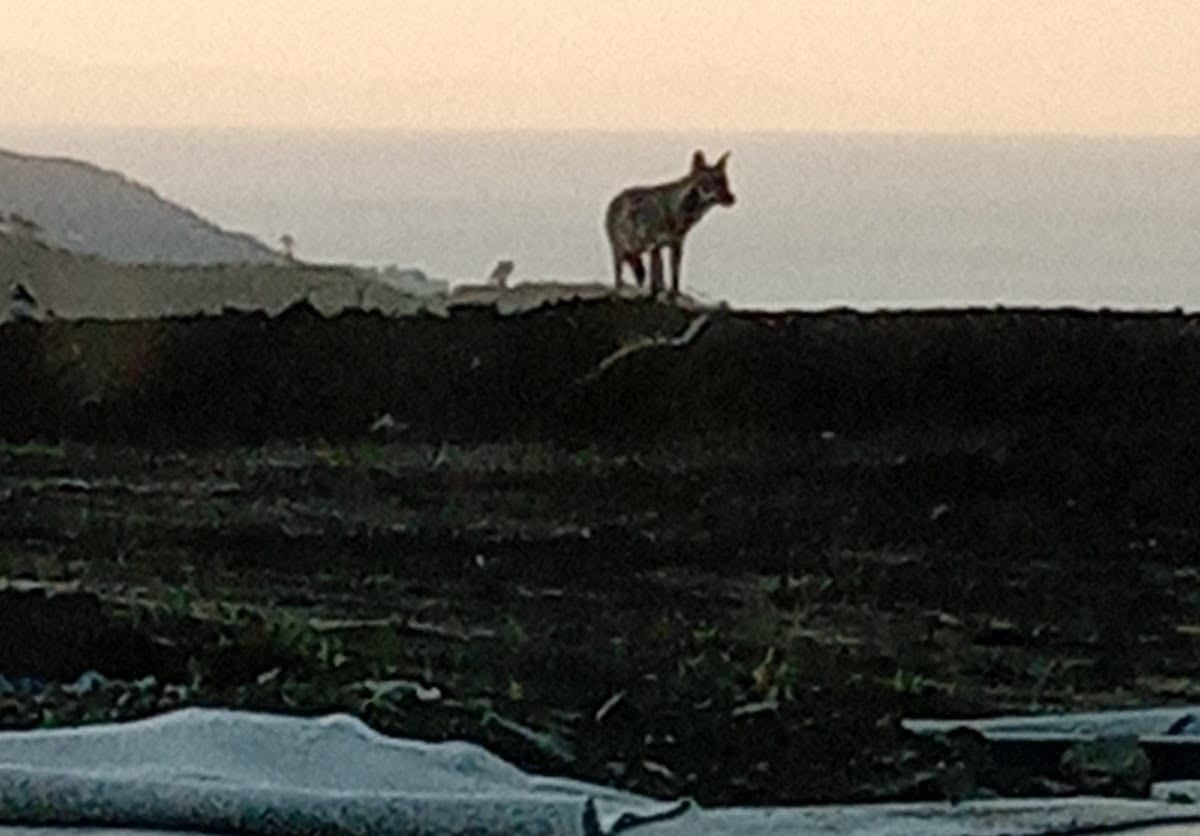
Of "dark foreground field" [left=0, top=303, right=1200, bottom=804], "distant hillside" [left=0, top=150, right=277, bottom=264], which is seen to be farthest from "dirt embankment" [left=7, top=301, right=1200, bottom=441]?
"distant hillside" [left=0, top=150, right=277, bottom=264]

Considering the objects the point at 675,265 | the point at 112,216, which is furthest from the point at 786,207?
the point at 112,216

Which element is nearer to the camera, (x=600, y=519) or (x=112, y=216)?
(x=600, y=519)

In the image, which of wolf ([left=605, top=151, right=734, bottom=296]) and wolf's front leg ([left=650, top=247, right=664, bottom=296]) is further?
wolf's front leg ([left=650, top=247, right=664, bottom=296])

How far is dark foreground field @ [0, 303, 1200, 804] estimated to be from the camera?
13.3ft

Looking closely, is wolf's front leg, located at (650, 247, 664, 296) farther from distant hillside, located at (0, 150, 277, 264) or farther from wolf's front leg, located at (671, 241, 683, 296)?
distant hillside, located at (0, 150, 277, 264)

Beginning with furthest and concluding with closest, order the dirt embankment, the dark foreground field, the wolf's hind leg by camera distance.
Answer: the wolf's hind leg
the dirt embankment
the dark foreground field

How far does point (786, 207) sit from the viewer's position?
433cm

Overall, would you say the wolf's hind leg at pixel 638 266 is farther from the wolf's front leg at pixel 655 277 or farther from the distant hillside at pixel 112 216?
the distant hillside at pixel 112 216

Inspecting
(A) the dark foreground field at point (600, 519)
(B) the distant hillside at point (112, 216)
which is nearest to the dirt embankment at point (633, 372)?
(A) the dark foreground field at point (600, 519)

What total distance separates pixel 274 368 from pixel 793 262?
33.6 inches

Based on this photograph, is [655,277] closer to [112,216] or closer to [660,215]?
[660,215]

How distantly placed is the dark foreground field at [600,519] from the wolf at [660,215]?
0.38 feet

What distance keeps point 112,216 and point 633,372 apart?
0.91m

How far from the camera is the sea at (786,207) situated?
4.28 m
